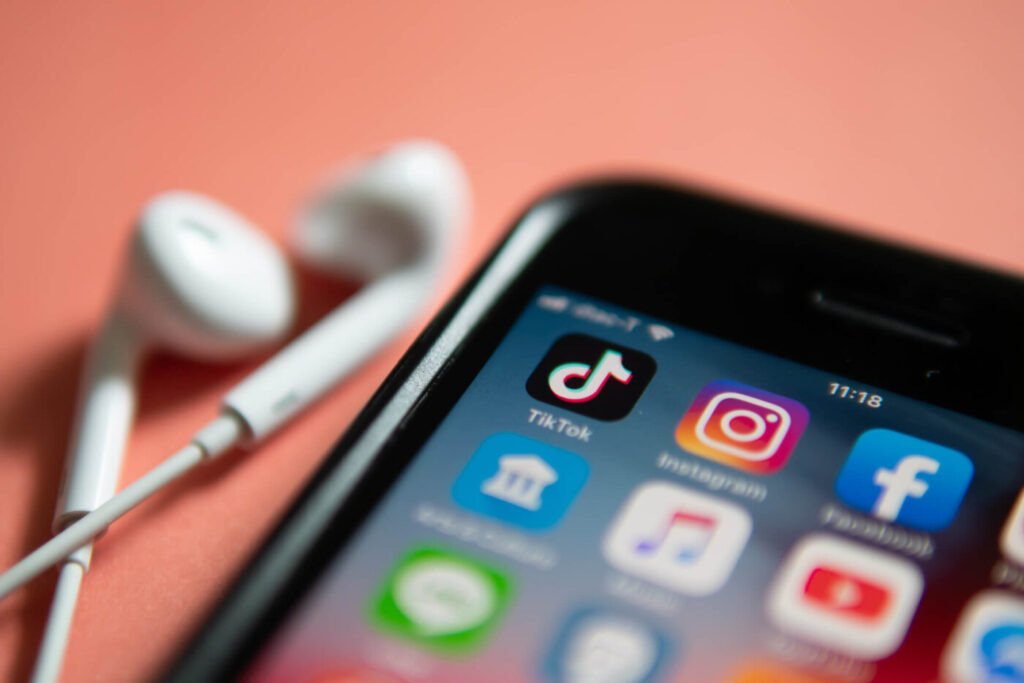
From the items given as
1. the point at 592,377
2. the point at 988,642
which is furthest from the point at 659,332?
the point at 988,642

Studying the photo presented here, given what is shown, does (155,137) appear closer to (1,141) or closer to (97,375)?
(1,141)

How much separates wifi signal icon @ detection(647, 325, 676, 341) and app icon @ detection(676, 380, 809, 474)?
0.9 inches

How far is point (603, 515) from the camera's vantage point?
282mm

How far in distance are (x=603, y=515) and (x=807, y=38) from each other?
1.20ft

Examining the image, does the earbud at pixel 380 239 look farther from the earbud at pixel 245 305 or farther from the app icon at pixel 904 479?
the app icon at pixel 904 479

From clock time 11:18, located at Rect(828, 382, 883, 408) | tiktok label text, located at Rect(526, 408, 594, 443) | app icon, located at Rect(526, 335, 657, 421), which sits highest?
clock time 11:18, located at Rect(828, 382, 883, 408)

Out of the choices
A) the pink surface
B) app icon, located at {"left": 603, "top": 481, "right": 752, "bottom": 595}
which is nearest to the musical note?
app icon, located at {"left": 603, "top": 481, "right": 752, "bottom": 595}

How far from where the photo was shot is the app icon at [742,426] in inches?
11.6

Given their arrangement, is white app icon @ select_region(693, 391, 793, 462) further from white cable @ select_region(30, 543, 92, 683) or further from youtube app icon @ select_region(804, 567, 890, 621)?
white cable @ select_region(30, 543, 92, 683)

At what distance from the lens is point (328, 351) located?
13.8 inches

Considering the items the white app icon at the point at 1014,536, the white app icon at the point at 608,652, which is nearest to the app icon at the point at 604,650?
the white app icon at the point at 608,652

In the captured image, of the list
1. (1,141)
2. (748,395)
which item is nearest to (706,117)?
(748,395)

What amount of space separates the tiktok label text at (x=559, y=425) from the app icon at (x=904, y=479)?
8cm

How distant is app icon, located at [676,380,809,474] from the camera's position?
296 millimetres
